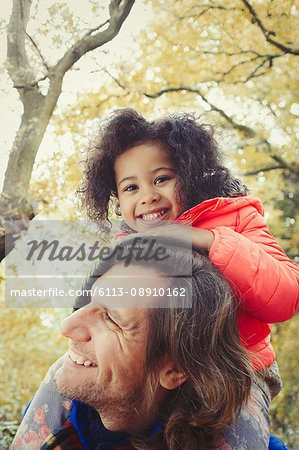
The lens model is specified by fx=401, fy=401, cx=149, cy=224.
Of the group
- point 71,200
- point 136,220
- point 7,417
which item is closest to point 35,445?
point 136,220

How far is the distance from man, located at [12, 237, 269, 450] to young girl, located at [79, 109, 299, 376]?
0.32 ft

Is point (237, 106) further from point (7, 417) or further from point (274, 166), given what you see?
point (7, 417)

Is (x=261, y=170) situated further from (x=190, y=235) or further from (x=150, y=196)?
(x=190, y=235)

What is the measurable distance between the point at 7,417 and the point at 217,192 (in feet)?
10.4

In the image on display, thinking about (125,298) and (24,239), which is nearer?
(125,298)

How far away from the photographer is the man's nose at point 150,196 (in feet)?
5.56

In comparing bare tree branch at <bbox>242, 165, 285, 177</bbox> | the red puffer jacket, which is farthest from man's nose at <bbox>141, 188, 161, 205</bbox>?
bare tree branch at <bbox>242, 165, 285, 177</bbox>

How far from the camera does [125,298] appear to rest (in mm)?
1254

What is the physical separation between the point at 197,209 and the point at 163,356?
56 centimetres

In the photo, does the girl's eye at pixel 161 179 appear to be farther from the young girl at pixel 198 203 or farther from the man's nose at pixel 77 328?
the man's nose at pixel 77 328

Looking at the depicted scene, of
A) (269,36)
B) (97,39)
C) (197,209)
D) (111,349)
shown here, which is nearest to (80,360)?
(111,349)

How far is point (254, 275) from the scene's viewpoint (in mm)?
1312

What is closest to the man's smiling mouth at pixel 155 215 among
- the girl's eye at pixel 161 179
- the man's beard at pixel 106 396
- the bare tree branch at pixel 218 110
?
the girl's eye at pixel 161 179

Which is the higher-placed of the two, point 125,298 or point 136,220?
point 136,220
